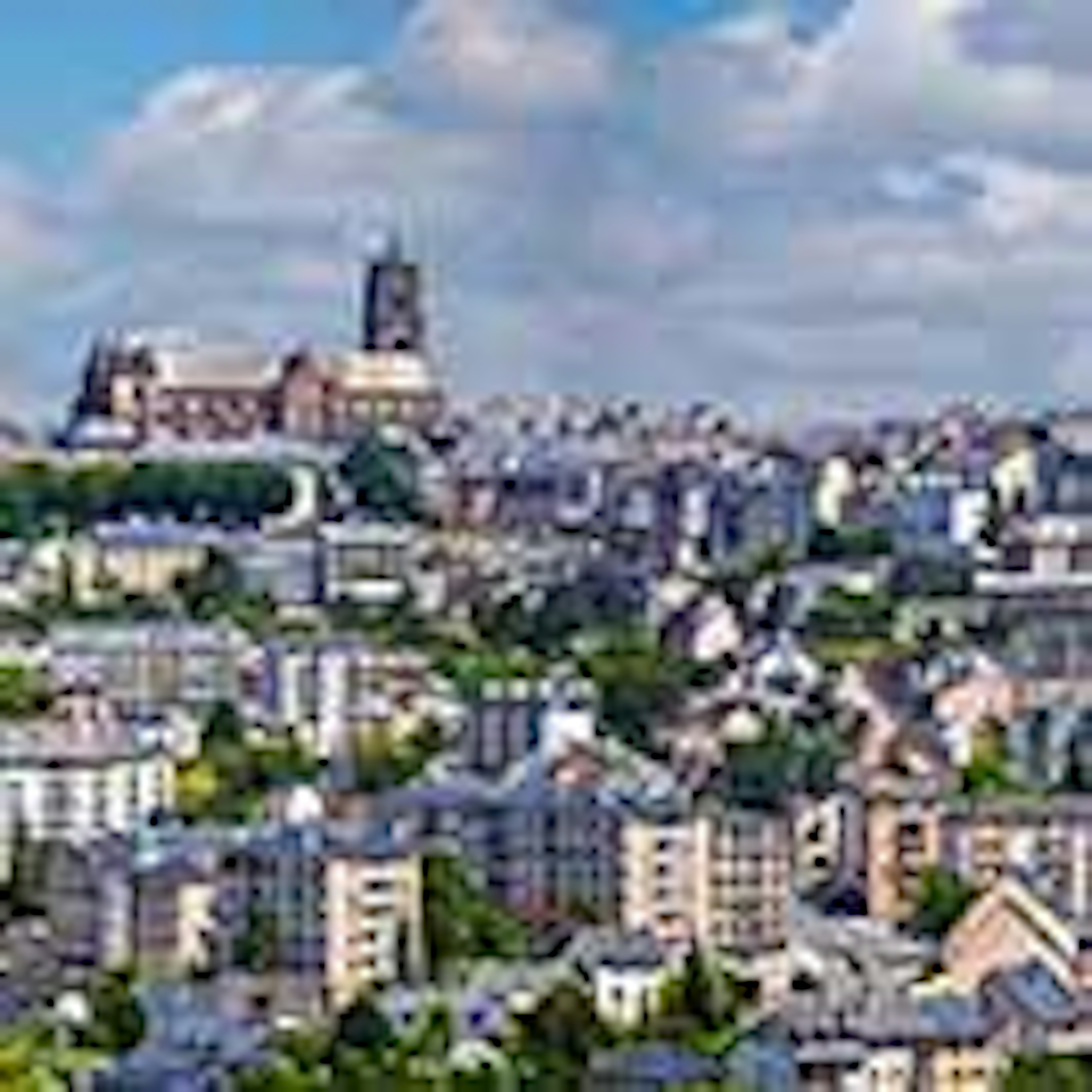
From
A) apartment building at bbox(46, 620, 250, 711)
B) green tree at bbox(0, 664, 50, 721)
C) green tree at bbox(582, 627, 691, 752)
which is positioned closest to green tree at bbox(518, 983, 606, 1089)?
green tree at bbox(582, 627, 691, 752)

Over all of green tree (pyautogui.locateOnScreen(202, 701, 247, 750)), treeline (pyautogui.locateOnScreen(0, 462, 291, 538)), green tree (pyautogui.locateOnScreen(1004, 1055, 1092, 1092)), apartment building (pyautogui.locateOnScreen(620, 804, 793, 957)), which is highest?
treeline (pyautogui.locateOnScreen(0, 462, 291, 538))

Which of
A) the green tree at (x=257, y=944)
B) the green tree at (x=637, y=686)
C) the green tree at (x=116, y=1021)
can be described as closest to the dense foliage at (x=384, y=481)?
the green tree at (x=637, y=686)

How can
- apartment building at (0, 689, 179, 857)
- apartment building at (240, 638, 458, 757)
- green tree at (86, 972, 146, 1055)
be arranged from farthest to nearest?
1. apartment building at (240, 638, 458, 757)
2. apartment building at (0, 689, 179, 857)
3. green tree at (86, 972, 146, 1055)

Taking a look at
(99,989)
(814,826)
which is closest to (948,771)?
(814,826)

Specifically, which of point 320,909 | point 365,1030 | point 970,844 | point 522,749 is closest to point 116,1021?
point 365,1030

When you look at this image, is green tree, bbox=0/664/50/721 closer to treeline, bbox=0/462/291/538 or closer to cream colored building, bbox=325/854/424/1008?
cream colored building, bbox=325/854/424/1008

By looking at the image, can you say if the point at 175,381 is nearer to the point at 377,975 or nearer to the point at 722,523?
the point at 722,523

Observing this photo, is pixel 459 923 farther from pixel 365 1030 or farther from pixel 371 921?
pixel 365 1030
